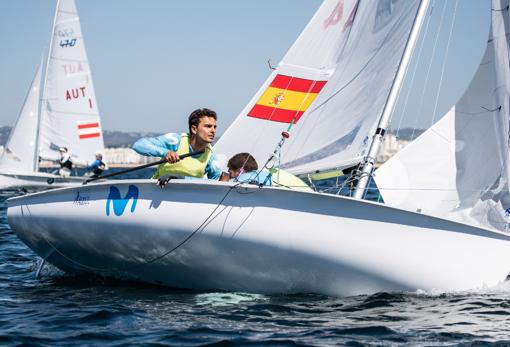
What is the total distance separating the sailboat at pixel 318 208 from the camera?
574cm

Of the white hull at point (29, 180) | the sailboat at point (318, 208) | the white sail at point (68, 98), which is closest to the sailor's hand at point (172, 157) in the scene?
the sailboat at point (318, 208)

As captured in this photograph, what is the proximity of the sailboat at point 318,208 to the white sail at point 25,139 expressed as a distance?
1834 cm

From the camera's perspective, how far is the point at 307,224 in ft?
18.8

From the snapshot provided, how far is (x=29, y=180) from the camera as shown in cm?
2334

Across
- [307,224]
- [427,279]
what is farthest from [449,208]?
[307,224]

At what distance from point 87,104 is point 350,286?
2140cm

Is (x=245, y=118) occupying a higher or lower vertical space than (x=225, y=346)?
higher

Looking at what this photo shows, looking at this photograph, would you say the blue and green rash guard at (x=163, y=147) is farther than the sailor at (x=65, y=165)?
No

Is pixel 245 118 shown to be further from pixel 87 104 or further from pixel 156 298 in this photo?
pixel 87 104

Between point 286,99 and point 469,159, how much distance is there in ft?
6.05

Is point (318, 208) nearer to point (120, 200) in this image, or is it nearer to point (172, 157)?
point (172, 157)

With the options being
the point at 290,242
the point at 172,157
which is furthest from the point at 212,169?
the point at 290,242

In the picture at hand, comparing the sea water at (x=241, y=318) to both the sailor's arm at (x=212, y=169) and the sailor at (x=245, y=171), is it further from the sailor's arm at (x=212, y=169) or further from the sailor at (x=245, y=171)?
the sailor's arm at (x=212, y=169)

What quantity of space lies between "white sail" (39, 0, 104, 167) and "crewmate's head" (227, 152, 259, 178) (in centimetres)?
1993
